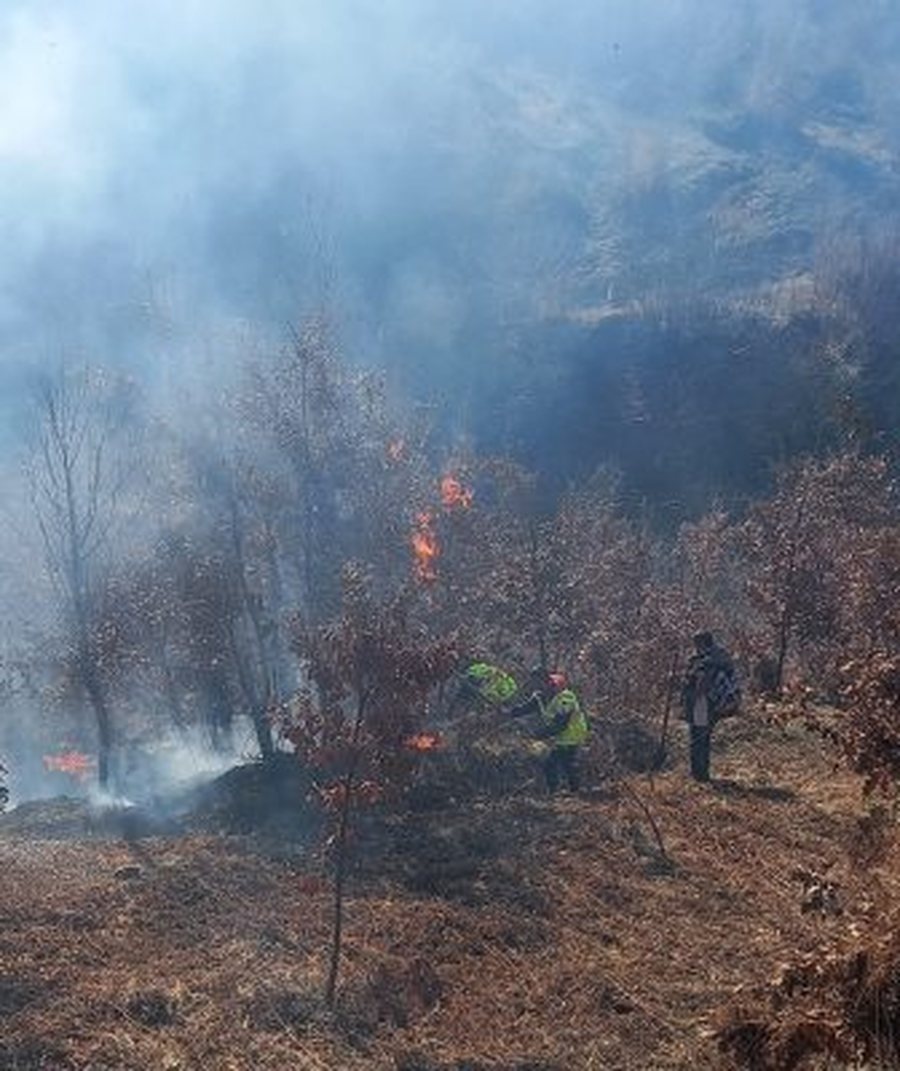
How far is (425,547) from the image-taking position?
2111cm

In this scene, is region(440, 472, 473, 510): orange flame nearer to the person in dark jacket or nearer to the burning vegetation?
the burning vegetation

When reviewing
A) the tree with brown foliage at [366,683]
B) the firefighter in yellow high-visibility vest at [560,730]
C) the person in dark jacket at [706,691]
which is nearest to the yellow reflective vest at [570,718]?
the firefighter in yellow high-visibility vest at [560,730]

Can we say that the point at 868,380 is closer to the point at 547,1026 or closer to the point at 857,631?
the point at 857,631

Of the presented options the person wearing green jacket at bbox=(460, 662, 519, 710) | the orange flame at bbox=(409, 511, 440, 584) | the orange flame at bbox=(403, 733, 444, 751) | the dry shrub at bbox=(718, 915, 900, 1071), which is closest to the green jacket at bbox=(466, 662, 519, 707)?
the person wearing green jacket at bbox=(460, 662, 519, 710)

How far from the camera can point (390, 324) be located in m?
53.7

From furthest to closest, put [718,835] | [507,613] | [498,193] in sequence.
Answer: [498,193], [507,613], [718,835]

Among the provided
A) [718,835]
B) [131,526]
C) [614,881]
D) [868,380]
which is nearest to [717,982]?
[614,881]

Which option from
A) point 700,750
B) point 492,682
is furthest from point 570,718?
point 700,750

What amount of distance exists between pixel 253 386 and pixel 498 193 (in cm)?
3792

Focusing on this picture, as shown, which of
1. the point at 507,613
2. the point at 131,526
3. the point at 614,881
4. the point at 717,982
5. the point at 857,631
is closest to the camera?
the point at 717,982

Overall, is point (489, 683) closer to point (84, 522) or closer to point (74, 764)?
point (74, 764)

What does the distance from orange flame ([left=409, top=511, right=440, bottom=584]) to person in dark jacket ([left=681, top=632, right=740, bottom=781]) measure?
8.31 meters

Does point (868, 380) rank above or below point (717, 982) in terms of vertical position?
above

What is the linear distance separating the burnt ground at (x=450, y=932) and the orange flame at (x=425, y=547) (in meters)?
8.51
